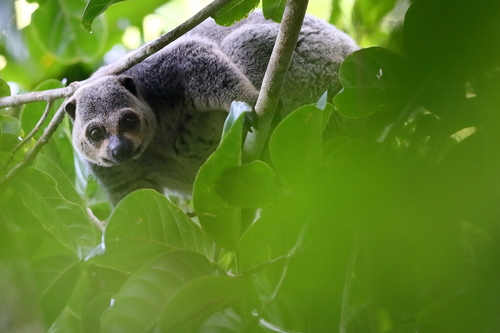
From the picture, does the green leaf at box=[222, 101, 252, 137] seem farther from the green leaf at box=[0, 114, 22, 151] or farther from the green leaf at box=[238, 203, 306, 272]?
the green leaf at box=[0, 114, 22, 151]

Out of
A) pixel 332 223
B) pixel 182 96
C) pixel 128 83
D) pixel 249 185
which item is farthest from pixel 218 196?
pixel 128 83

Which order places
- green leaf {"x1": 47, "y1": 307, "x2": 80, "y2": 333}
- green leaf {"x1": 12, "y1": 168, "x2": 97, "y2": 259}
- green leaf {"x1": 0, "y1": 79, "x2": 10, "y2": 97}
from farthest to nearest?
1. green leaf {"x1": 0, "y1": 79, "x2": 10, "y2": 97}
2. green leaf {"x1": 12, "y1": 168, "x2": 97, "y2": 259}
3. green leaf {"x1": 47, "y1": 307, "x2": 80, "y2": 333}

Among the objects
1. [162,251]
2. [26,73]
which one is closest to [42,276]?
[162,251]

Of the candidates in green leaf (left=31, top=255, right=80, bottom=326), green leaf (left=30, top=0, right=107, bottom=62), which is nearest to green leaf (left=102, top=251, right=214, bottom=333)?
green leaf (left=31, top=255, right=80, bottom=326)

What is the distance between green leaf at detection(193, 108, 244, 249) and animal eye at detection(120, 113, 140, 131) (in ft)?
6.20

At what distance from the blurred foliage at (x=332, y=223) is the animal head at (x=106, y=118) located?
3.16ft

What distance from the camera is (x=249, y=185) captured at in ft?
5.52

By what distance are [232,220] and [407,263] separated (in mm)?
722

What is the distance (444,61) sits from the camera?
1050 mm

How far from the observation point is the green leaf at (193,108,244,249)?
1.63m

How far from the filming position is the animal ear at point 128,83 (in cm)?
370

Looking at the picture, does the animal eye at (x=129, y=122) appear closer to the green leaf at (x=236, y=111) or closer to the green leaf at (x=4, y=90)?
the green leaf at (x=4, y=90)

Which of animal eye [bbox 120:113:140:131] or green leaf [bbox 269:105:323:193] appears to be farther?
animal eye [bbox 120:113:140:131]

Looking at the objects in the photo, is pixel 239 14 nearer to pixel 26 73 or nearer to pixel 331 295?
pixel 331 295
